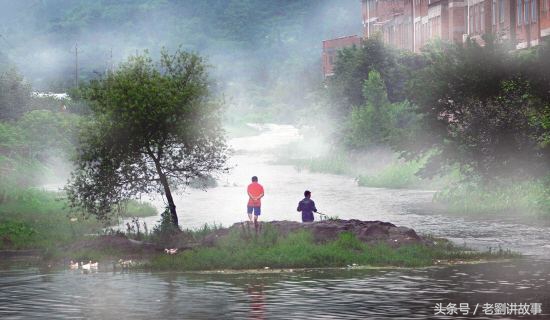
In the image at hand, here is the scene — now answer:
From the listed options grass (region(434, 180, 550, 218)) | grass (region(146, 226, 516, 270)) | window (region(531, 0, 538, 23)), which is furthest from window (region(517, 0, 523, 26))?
grass (region(146, 226, 516, 270))

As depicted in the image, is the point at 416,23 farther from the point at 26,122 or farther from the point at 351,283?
the point at 351,283

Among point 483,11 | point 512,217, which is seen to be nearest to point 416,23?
point 483,11

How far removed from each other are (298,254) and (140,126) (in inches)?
319

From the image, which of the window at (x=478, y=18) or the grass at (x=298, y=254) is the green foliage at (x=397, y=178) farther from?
the grass at (x=298, y=254)

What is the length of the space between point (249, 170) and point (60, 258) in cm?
6969

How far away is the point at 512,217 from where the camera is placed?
50250 millimetres

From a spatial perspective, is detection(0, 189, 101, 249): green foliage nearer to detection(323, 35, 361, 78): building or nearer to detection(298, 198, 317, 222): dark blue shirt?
detection(298, 198, 317, 222): dark blue shirt

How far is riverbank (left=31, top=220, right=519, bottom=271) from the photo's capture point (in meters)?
32.6

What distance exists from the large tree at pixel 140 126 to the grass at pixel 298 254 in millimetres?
4791

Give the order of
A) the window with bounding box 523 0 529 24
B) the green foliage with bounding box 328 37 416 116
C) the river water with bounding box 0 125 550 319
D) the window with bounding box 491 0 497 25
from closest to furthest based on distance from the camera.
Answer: the river water with bounding box 0 125 550 319, the window with bounding box 523 0 529 24, the window with bounding box 491 0 497 25, the green foliage with bounding box 328 37 416 116

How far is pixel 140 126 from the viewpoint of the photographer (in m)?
38.1

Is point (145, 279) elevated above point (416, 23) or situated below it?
below

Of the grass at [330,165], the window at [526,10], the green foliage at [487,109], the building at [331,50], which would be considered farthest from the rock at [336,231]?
the building at [331,50]

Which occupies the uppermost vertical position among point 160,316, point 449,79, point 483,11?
point 483,11
